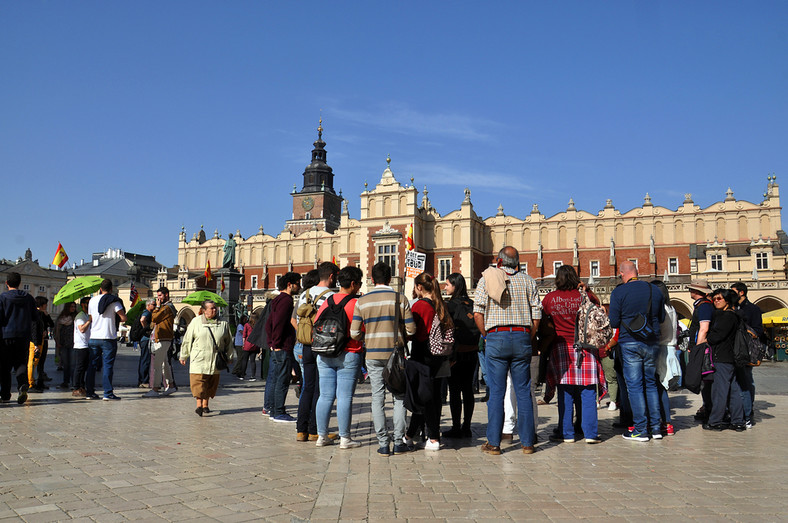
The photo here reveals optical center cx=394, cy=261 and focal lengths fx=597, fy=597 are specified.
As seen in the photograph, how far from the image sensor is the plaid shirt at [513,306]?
592cm

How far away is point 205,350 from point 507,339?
4.67 metres

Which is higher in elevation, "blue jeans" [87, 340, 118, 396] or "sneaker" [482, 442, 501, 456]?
"blue jeans" [87, 340, 118, 396]

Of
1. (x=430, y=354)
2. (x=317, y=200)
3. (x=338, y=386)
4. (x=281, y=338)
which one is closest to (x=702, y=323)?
(x=430, y=354)

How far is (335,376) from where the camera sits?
20.9 feet

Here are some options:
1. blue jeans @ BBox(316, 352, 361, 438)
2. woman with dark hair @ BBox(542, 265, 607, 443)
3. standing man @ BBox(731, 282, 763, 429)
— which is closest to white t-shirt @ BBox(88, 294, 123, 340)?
blue jeans @ BBox(316, 352, 361, 438)

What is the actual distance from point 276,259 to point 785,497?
5173cm

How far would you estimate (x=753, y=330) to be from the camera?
8.38 metres

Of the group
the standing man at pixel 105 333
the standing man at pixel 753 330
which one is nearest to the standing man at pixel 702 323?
the standing man at pixel 753 330

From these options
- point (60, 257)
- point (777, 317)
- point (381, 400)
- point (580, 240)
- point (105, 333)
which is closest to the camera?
point (381, 400)

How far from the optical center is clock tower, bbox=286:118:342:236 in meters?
71.1

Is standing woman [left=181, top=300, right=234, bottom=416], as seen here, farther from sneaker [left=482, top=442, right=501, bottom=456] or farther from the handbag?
sneaker [left=482, top=442, right=501, bottom=456]

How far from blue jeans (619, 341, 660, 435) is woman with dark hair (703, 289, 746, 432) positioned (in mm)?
1250

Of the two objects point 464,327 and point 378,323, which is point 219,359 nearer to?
point 378,323

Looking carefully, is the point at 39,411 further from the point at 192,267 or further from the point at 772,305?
the point at 192,267
